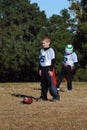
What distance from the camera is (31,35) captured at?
275 feet

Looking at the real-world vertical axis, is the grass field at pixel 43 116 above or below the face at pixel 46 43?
below

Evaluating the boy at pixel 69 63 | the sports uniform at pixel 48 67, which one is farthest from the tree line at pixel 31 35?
the sports uniform at pixel 48 67

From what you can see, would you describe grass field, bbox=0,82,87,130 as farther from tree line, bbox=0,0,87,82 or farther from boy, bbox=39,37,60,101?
tree line, bbox=0,0,87,82

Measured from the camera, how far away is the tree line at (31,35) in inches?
2591

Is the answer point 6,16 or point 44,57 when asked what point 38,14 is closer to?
point 6,16

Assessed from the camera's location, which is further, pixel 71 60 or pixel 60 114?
pixel 71 60

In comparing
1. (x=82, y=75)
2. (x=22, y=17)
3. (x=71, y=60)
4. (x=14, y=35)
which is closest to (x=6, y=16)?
(x=22, y=17)

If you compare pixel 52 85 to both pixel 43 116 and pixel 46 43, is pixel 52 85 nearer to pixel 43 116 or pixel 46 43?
pixel 46 43

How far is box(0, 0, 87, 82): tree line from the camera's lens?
65812mm

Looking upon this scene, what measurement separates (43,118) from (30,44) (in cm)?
6655

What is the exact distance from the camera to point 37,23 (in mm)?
86125

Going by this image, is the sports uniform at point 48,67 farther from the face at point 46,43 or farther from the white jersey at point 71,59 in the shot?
the white jersey at point 71,59

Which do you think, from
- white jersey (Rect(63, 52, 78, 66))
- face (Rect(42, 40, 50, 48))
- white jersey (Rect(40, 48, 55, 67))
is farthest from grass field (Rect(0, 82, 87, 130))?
white jersey (Rect(63, 52, 78, 66))

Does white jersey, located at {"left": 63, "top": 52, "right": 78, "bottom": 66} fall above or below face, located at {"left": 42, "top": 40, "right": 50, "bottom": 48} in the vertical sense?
below
